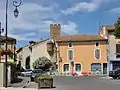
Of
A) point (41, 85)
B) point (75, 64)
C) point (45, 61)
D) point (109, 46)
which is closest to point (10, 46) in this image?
point (45, 61)

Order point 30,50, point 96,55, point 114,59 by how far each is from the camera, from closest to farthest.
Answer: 1. point 114,59
2. point 96,55
3. point 30,50

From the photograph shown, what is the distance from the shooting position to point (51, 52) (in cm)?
9025

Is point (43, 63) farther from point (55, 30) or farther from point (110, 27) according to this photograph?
point (110, 27)

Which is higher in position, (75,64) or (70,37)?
(70,37)

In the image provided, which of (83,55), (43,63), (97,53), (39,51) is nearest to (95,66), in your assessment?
(97,53)

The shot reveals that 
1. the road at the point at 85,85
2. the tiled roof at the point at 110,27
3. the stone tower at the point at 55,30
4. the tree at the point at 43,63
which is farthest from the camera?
the stone tower at the point at 55,30

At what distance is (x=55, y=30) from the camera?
92375 mm

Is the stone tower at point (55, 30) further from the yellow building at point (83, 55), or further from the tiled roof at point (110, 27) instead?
the tiled roof at point (110, 27)

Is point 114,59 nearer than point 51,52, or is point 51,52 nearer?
point 114,59

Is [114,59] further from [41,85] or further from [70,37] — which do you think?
[41,85]

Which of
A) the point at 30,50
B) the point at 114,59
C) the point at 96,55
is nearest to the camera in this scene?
the point at 114,59

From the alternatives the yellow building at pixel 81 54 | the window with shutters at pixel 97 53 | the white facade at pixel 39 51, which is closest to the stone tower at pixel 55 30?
the white facade at pixel 39 51

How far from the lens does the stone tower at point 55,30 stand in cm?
9119

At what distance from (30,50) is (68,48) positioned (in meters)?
12.3
